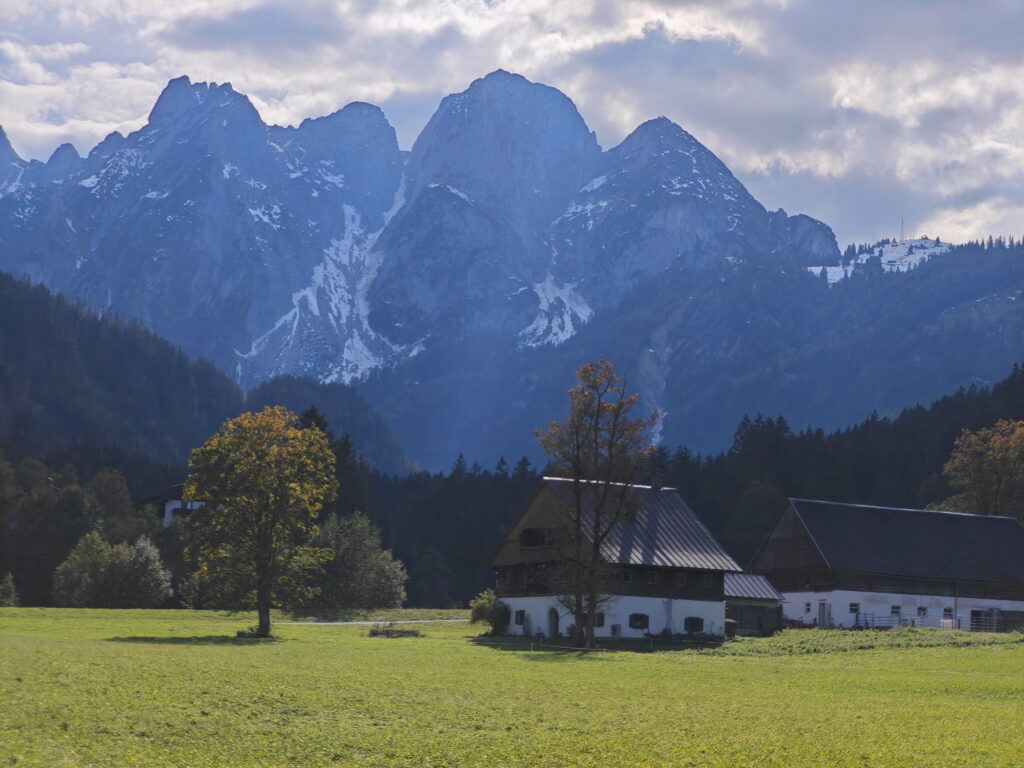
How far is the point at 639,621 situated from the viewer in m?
83.1

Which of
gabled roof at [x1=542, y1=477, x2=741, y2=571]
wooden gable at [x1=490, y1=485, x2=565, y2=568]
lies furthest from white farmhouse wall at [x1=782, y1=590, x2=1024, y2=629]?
wooden gable at [x1=490, y1=485, x2=565, y2=568]

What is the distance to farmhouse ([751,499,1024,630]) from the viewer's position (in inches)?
3802

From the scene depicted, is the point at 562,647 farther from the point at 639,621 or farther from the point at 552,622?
the point at 639,621

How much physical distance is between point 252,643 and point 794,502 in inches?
2038

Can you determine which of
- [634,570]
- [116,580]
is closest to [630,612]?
[634,570]

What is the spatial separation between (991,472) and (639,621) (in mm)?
43293

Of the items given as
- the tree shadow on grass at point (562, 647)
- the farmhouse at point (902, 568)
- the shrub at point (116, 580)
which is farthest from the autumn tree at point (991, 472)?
the shrub at point (116, 580)

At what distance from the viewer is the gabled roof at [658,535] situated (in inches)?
3317

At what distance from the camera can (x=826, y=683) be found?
160 feet

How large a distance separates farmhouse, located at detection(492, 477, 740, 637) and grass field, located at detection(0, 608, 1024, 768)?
22.2m

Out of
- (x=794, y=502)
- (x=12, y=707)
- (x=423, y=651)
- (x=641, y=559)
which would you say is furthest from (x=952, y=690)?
(x=794, y=502)

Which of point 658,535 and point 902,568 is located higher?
point 658,535

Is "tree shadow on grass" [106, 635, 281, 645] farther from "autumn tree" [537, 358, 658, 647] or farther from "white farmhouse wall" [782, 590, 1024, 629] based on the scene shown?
"white farmhouse wall" [782, 590, 1024, 629]

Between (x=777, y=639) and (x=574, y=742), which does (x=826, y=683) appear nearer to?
(x=574, y=742)
